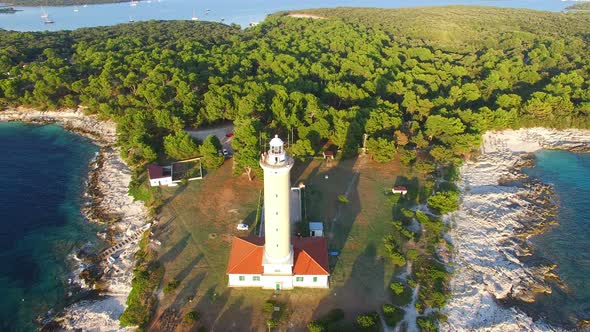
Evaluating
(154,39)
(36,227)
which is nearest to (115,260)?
(36,227)

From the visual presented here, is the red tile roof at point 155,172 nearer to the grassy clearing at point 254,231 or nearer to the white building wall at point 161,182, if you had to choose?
the white building wall at point 161,182

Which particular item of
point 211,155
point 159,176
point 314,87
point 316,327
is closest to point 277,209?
point 316,327

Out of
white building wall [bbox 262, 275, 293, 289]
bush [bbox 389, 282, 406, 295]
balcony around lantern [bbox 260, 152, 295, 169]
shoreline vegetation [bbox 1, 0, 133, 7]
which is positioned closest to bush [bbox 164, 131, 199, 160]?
white building wall [bbox 262, 275, 293, 289]

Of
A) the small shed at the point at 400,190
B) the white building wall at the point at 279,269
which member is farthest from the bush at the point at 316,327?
the small shed at the point at 400,190

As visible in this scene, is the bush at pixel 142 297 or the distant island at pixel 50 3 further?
the distant island at pixel 50 3

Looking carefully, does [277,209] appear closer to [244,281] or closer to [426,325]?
[244,281]

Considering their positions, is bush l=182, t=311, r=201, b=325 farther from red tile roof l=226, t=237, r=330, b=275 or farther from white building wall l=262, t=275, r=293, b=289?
white building wall l=262, t=275, r=293, b=289

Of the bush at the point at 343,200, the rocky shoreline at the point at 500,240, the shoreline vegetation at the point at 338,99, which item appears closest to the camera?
the rocky shoreline at the point at 500,240
